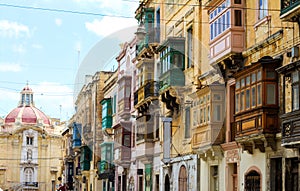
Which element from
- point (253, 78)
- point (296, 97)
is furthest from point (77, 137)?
point (296, 97)

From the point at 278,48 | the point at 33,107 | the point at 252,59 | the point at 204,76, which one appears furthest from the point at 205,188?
the point at 33,107

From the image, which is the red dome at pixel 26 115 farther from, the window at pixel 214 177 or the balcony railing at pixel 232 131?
the balcony railing at pixel 232 131

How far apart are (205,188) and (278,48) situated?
8068 mm

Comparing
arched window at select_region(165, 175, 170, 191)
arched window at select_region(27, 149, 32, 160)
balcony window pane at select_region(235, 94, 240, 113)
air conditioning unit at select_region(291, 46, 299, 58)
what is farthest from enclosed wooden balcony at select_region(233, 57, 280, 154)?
arched window at select_region(27, 149, 32, 160)

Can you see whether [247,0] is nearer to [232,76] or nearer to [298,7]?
[232,76]

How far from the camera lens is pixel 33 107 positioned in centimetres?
10550

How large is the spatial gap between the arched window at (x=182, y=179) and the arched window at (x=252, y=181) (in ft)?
23.0

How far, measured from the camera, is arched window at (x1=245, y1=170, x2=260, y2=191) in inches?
826

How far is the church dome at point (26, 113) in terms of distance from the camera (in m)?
102

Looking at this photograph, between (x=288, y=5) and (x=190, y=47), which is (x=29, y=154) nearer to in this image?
(x=190, y=47)

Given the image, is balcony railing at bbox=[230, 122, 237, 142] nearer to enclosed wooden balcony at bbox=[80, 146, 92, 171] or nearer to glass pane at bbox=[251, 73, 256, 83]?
glass pane at bbox=[251, 73, 256, 83]

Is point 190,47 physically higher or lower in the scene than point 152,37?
lower

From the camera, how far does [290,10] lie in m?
17.7

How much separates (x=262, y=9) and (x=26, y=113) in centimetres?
8486
